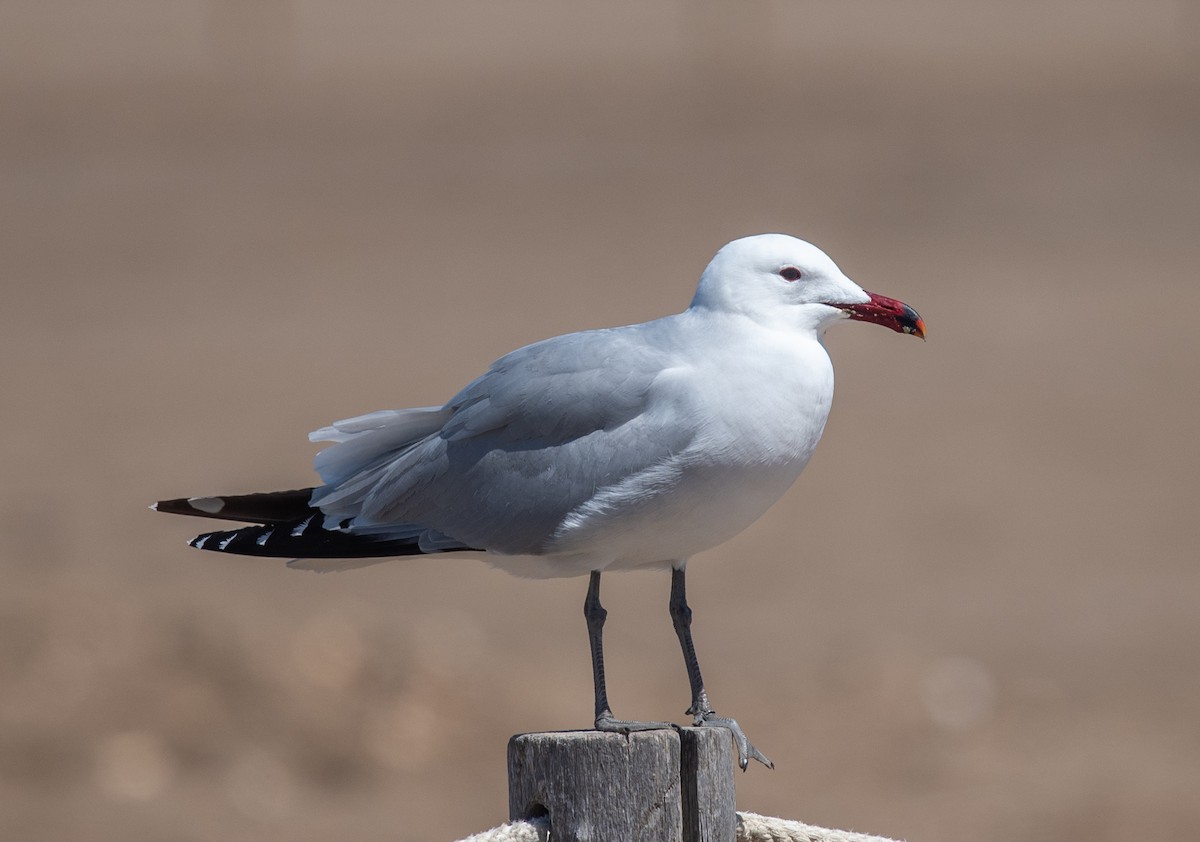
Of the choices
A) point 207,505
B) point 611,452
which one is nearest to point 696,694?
point 611,452

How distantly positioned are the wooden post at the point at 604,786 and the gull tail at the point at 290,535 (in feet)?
2.80

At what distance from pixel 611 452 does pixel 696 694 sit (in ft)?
2.00

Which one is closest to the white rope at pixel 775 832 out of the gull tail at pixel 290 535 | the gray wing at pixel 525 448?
the gray wing at pixel 525 448

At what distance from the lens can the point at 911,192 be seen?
65.2 ft

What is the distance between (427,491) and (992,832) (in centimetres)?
580

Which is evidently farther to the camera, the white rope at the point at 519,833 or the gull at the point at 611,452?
the gull at the point at 611,452

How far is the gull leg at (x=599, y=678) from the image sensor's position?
351cm

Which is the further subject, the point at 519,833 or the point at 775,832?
the point at 775,832

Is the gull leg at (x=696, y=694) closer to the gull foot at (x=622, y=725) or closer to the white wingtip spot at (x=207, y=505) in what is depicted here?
the gull foot at (x=622, y=725)

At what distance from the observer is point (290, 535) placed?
418 centimetres

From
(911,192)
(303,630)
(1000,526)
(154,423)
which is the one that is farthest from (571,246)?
(303,630)

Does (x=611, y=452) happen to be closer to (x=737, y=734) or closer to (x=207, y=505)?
(x=737, y=734)

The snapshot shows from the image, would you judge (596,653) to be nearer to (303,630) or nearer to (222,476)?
(303,630)

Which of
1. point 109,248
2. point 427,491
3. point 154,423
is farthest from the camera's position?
point 109,248
